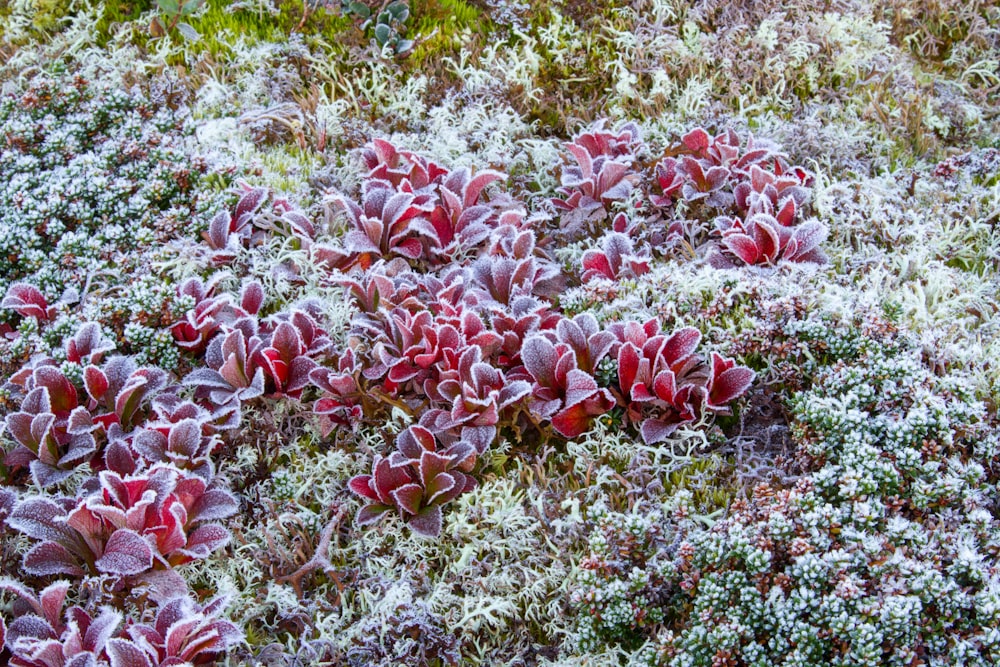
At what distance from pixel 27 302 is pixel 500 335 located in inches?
85.7

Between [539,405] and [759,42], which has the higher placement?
[759,42]

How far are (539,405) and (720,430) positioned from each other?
2.27ft

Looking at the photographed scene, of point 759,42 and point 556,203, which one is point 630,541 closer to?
point 556,203

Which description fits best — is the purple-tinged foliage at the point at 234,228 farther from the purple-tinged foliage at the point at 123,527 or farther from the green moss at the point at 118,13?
the green moss at the point at 118,13

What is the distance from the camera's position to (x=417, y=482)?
9.77 feet

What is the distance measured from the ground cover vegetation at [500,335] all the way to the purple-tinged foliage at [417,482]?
1 centimetres

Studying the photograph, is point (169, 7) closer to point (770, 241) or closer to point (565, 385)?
point (565, 385)

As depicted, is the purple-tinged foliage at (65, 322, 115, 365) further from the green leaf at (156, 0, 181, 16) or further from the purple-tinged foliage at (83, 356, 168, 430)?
the green leaf at (156, 0, 181, 16)

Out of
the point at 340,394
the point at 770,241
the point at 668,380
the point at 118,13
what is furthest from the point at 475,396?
the point at 118,13

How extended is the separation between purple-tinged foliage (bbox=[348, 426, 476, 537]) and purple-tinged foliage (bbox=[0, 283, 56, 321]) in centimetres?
179

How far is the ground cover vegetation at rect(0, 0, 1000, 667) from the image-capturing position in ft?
8.43

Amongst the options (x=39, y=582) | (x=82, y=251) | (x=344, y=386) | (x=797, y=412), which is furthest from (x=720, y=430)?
(x=82, y=251)

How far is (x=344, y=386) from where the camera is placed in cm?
314

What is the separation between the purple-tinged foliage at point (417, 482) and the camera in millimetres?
2887
